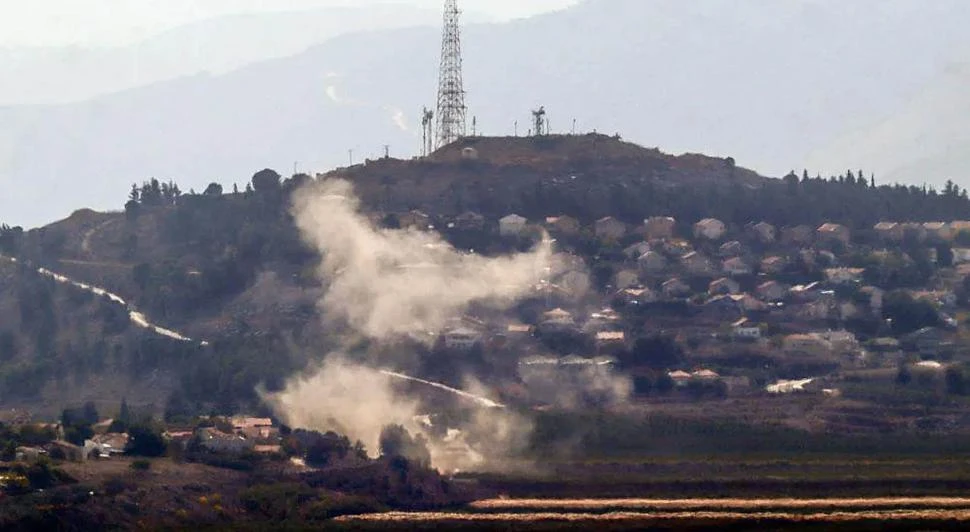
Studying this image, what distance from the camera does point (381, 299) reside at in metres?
143

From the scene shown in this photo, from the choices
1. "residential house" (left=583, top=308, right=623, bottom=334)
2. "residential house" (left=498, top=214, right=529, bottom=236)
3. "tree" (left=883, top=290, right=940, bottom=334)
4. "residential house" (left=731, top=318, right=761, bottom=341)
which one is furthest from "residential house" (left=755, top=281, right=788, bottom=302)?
"residential house" (left=498, top=214, right=529, bottom=236)

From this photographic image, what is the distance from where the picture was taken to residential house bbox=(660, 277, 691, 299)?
147250mm

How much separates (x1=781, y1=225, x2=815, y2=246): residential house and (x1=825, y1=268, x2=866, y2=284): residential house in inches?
333

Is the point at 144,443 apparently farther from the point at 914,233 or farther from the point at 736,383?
the point at 914,233

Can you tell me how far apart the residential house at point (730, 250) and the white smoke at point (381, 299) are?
1277cm

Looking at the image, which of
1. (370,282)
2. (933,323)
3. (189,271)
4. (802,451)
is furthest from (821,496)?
(189,271)

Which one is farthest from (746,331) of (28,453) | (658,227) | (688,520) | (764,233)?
(28,453)

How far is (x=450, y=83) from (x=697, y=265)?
83.0 feet

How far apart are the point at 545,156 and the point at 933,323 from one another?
42944 millimetres

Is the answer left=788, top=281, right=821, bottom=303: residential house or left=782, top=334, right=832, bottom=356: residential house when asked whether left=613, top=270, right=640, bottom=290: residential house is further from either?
left=782, top=334, right=832, bottom=356: residential house

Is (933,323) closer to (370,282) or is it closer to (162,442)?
(370,282)

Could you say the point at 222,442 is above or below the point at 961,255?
below

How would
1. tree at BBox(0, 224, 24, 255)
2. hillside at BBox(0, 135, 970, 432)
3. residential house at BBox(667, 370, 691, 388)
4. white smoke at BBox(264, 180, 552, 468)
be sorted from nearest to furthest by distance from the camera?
white smoke at BBox(264, 180, 552, 468)
residential house at BBox(667, 370, 691, 388)
hillside at BBox(0, 135, 970, 432)
tree at BBox(0, 224, 24, 255)

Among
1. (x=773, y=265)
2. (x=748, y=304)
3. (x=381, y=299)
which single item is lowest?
(x=748, y=304)
